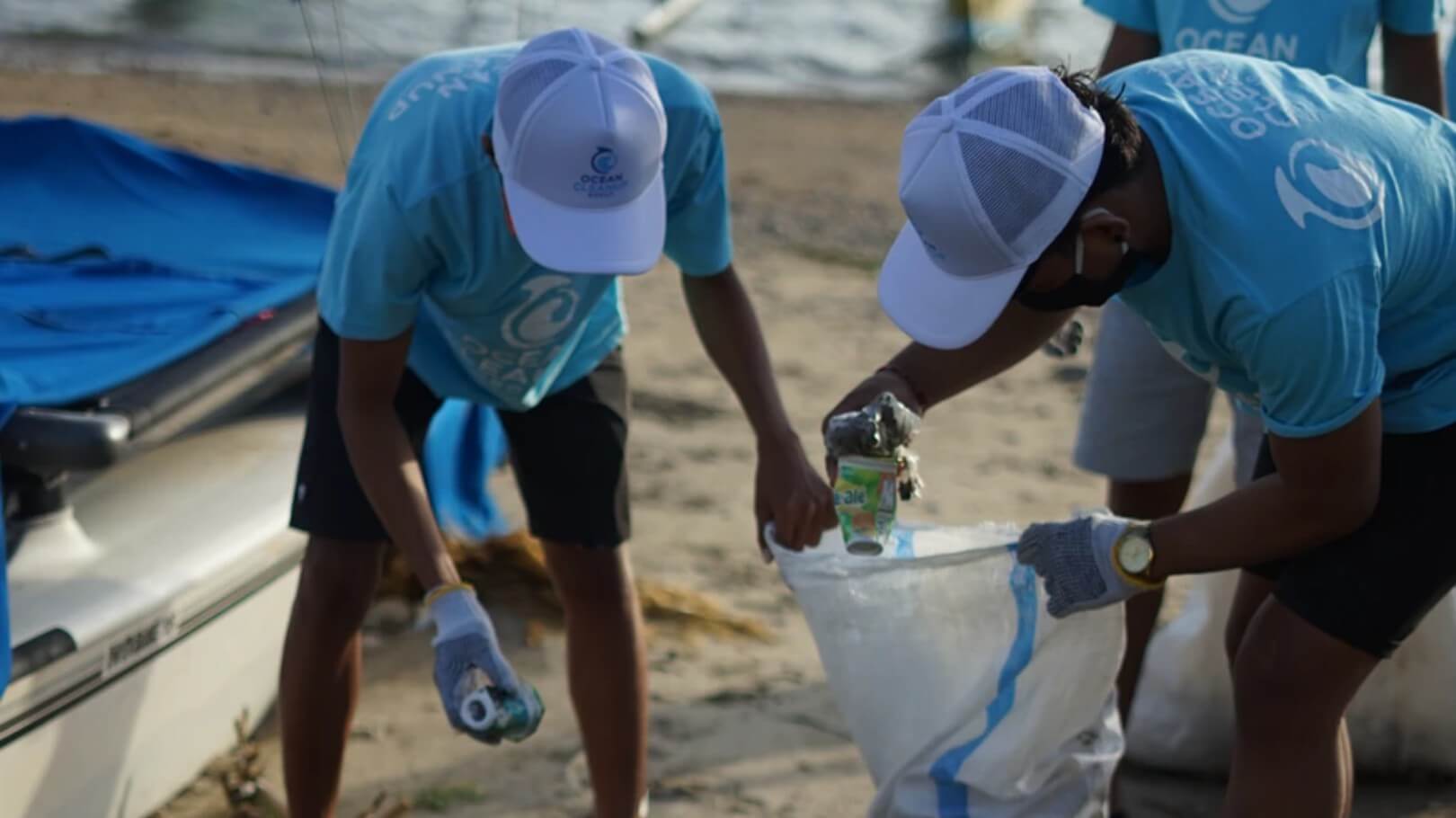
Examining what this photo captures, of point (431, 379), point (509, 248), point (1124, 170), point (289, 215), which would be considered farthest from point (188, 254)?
point (1124, 170)

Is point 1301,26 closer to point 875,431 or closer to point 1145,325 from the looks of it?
point 1145,325

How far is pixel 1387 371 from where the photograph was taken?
6.22 ft

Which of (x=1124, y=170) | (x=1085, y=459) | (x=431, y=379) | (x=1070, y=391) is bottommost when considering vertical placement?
(x=1070, y=391)

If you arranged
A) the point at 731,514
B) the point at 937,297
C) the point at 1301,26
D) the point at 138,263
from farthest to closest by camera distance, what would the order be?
the point at 731,514
the point at 138,263
the point at 1301,26
the point at 937,297

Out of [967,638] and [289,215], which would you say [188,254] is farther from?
[967,638]

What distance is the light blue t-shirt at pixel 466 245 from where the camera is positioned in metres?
2.11

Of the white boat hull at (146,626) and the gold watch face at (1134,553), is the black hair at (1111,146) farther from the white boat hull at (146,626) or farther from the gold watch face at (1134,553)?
the white boat hull at (146,626)

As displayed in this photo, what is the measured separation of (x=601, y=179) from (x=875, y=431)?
0.45 meters

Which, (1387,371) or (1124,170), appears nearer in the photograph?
(1124,170)

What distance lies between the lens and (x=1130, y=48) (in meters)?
2.68

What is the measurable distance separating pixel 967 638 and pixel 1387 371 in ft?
2.29

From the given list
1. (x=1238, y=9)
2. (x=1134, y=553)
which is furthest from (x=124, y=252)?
(x=1134, y=553)

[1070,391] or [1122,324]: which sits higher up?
[1122,324]

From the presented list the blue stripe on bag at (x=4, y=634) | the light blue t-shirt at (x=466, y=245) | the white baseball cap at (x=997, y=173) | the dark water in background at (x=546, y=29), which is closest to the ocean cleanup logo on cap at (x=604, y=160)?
the light blue t-shirt at (x=466, y=245)
